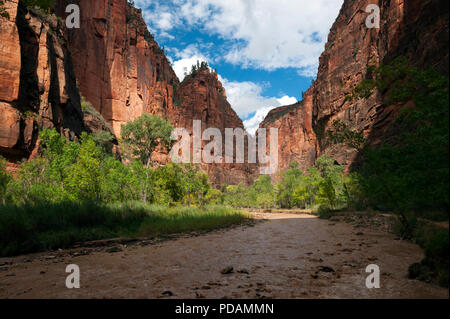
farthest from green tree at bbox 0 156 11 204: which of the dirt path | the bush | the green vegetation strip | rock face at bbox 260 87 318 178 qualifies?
rock face at bbox 260 87 318 178

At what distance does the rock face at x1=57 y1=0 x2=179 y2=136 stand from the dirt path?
166 feet

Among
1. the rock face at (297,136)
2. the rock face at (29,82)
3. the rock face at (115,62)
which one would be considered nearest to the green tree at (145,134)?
the rock face at (29,82)

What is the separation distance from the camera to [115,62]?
56.2 meters

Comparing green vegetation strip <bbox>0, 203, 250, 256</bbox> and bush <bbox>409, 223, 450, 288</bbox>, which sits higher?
bush <bbox>409, 223, 450, 288</bbox>

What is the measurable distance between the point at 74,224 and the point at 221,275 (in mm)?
10726

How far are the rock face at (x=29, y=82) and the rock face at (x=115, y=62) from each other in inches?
782

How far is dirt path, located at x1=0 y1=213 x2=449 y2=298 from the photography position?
409cm

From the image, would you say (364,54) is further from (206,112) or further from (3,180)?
(3,180)

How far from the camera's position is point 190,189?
2770 cm

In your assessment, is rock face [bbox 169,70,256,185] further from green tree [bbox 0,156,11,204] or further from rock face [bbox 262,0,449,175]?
A: green tree [bbox 0,156,11,204]

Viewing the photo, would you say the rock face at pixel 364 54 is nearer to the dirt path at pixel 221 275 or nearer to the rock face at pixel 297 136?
the dirt path at pixel 221 275

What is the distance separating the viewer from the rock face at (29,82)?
60.4ft

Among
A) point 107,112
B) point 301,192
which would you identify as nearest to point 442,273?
point 301,192
